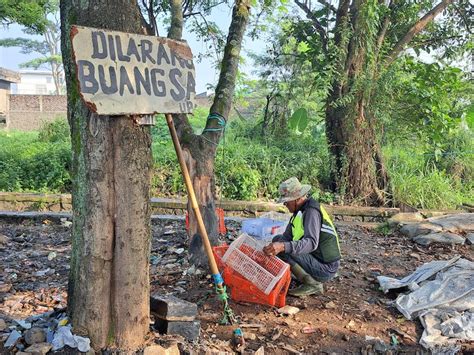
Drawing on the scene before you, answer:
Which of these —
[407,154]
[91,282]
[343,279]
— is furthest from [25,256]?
[407,154]

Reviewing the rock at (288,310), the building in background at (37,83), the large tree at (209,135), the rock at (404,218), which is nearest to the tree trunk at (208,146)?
the large tree at (209,135)

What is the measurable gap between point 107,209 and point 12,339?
100 centimetres

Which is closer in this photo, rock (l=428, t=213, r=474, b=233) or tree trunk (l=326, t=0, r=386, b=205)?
rock (l=428, t=213, r=474, b=233)

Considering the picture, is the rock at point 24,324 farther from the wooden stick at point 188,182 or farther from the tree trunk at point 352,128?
the tree trunk at point 352,128

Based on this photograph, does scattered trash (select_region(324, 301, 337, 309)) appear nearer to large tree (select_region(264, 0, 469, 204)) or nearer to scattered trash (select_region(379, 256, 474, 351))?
scattered trash (select_region(379, 256, 474, 351))

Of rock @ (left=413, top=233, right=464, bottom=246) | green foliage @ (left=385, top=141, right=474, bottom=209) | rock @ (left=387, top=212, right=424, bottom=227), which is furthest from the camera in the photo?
green foliage @ (left=385, top=141, right=474, bottom=209)

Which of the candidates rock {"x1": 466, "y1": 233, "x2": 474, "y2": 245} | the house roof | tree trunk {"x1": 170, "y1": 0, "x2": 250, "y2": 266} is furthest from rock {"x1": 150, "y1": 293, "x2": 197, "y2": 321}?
the house roof

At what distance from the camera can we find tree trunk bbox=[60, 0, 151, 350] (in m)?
2.82

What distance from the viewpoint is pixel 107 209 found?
2.86m

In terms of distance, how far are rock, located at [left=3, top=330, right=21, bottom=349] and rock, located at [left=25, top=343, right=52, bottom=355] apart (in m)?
0.16

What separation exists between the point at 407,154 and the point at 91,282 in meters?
9.25

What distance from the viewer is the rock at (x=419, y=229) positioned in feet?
23.2

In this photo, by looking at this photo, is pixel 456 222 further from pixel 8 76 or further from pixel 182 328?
pixel 8 76

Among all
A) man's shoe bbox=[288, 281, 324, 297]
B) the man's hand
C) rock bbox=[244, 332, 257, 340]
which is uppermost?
the man's hand
